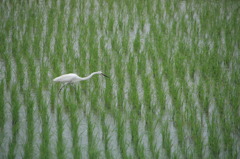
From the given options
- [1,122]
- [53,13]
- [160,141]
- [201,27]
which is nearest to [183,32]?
[201,27]

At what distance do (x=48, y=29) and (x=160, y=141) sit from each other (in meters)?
3.06

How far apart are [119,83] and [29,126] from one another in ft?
4.51

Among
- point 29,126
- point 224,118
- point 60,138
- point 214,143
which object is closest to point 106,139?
point 60,138

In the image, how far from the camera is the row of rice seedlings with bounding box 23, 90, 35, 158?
2.77 meters

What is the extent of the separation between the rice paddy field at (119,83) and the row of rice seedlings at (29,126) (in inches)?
0.5

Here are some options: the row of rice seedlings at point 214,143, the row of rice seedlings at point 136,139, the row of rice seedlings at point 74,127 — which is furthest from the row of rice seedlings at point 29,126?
the row of rice seedlings at point 214,143

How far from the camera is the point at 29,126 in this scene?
3.15 meters

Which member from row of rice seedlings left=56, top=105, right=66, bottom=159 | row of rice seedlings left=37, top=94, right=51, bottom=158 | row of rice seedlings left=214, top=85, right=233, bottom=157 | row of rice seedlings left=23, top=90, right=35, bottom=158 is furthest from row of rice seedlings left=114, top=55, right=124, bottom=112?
row of rice seedlings left=214, top=85, right=233, bottom=157

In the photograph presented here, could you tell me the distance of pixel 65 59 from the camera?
4.52m

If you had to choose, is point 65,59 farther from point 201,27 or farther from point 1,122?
point 201,27

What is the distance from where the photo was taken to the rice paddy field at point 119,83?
3.08 metres

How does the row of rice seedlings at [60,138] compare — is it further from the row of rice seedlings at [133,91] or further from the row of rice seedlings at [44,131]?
the row of rice seedlings at [133,91]

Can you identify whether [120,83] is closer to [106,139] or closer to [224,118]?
[106,139]

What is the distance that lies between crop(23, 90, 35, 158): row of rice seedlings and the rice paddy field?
12mm
